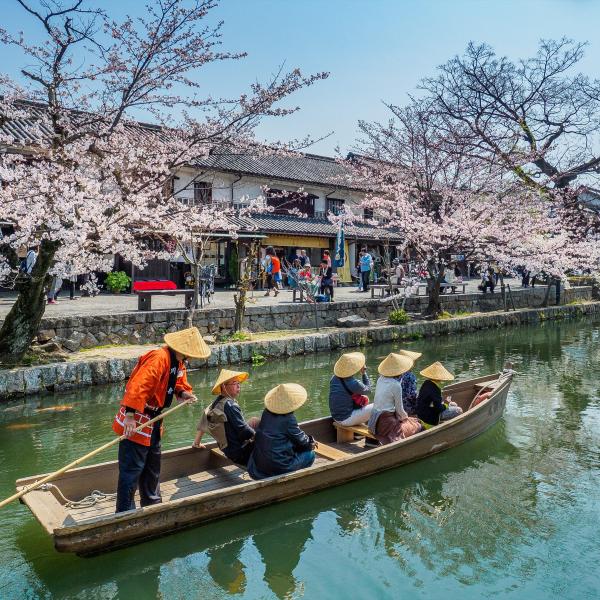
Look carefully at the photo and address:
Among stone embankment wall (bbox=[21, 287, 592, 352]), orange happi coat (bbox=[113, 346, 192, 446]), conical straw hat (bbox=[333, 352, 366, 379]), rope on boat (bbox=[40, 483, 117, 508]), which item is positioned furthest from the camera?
stone embankment wall (bbox=[21, 287, 592, 352])

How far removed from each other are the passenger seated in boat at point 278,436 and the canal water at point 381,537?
48 centimetres

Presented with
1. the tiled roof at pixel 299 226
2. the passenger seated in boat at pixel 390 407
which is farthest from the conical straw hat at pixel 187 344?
the tiled roof at pixel 299 226

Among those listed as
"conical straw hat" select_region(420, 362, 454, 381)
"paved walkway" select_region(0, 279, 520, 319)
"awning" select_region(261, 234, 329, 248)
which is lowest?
"conical straw hat" select_region(420, 362, 454, 381)

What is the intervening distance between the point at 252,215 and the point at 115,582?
21952 mm

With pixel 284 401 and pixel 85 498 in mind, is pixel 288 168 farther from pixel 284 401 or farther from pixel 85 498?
pixel 85 498

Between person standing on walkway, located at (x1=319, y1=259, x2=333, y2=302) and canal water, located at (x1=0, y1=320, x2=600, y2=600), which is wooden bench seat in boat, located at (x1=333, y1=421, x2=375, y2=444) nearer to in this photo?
canal water, located at (x1=0, y1=320, x2=600, y2=600)

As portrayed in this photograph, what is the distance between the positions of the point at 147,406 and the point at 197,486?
1495 millimetres

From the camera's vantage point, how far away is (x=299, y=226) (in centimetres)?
2681

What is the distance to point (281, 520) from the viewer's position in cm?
603

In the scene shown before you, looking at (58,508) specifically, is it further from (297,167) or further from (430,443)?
(297,167)

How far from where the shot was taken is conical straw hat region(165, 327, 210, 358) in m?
5.17

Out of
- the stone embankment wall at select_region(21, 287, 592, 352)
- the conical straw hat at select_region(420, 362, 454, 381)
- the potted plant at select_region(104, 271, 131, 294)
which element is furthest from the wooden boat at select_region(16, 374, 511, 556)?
the potted plant at select_region(104, 271, 131, 294)

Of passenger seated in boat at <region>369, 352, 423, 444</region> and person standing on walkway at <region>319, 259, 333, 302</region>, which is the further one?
person standing on walkway at <region>319, 259, 333, 302</region>

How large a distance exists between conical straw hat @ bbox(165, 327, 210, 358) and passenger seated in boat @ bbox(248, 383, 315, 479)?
991 mm
